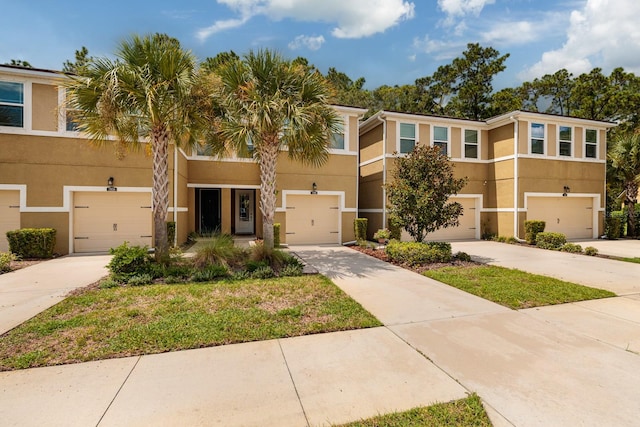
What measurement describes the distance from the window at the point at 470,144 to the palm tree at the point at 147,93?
13.5 metres

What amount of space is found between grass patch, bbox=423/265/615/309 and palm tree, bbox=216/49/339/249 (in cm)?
512

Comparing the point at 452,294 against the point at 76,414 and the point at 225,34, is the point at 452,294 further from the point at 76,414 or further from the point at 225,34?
the point at 225,34

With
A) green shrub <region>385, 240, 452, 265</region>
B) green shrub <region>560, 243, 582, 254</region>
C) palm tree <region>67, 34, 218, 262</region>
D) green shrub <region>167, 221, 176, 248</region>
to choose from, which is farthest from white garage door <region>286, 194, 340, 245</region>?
green shrub <region>560, 243, 582, 254</region>

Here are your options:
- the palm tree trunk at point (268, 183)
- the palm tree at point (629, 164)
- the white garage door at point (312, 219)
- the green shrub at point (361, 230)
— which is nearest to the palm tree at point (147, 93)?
the palm tree trunk at point (268, 183)

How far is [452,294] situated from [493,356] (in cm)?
A: 268

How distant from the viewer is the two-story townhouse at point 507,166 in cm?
1468

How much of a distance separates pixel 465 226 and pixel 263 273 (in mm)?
12548

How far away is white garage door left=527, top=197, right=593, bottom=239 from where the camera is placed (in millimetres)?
15383

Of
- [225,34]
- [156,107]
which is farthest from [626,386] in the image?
[225,34]

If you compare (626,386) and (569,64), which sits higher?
(569,64)

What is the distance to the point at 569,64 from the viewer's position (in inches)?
969

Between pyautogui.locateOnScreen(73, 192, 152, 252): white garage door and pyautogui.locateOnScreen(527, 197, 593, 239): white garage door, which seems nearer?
pyautogui.locateOnScreen(73, 192, 152, 252): white garage door

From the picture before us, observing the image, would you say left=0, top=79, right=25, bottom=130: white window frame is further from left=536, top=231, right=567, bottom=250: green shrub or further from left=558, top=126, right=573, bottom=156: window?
left=558, top=126, right=573, bottom=156: window

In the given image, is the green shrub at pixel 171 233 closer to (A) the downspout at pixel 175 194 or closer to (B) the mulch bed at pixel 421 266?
(A) the downspout at pixel 175 194
